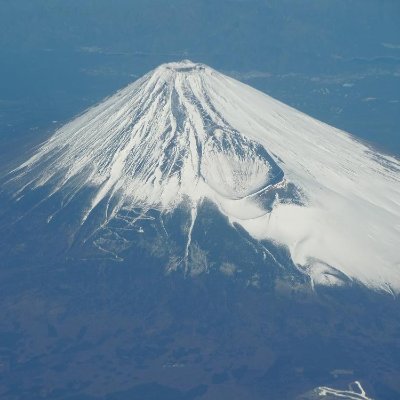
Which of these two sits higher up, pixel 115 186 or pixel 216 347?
pixel 115 186

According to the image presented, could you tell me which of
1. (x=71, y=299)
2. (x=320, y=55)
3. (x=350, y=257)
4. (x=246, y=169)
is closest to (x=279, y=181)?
(x=246, y=169)

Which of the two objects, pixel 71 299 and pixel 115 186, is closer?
pixel 71 299

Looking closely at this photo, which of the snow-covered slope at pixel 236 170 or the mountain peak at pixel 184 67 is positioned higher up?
the mountain peak at pixel 184 67

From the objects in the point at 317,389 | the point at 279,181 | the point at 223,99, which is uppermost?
the point at 223,99

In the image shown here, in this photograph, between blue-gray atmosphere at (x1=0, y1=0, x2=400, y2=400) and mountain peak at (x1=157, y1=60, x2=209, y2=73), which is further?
mountain peak at (x1=157, y1=60, x2=209, y2=73)

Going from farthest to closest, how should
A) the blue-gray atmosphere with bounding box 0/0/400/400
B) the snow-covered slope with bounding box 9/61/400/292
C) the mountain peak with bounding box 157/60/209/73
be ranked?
1. the mountain peak with bounding box 157/60/209/73
2. the snow-covered slope with bounding box 9/61/400/292
3. the blue-gray atmosphere with bounding box 0/0/400/400

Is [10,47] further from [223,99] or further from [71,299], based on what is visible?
[71,299]

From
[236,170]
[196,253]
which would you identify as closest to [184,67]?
[236,170]

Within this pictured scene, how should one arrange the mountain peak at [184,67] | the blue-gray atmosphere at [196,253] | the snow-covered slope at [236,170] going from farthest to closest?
the mountain peak at [184,67] < the snow-covered slope at [236,170] < the blue-gray atmosphere at [196,253]
